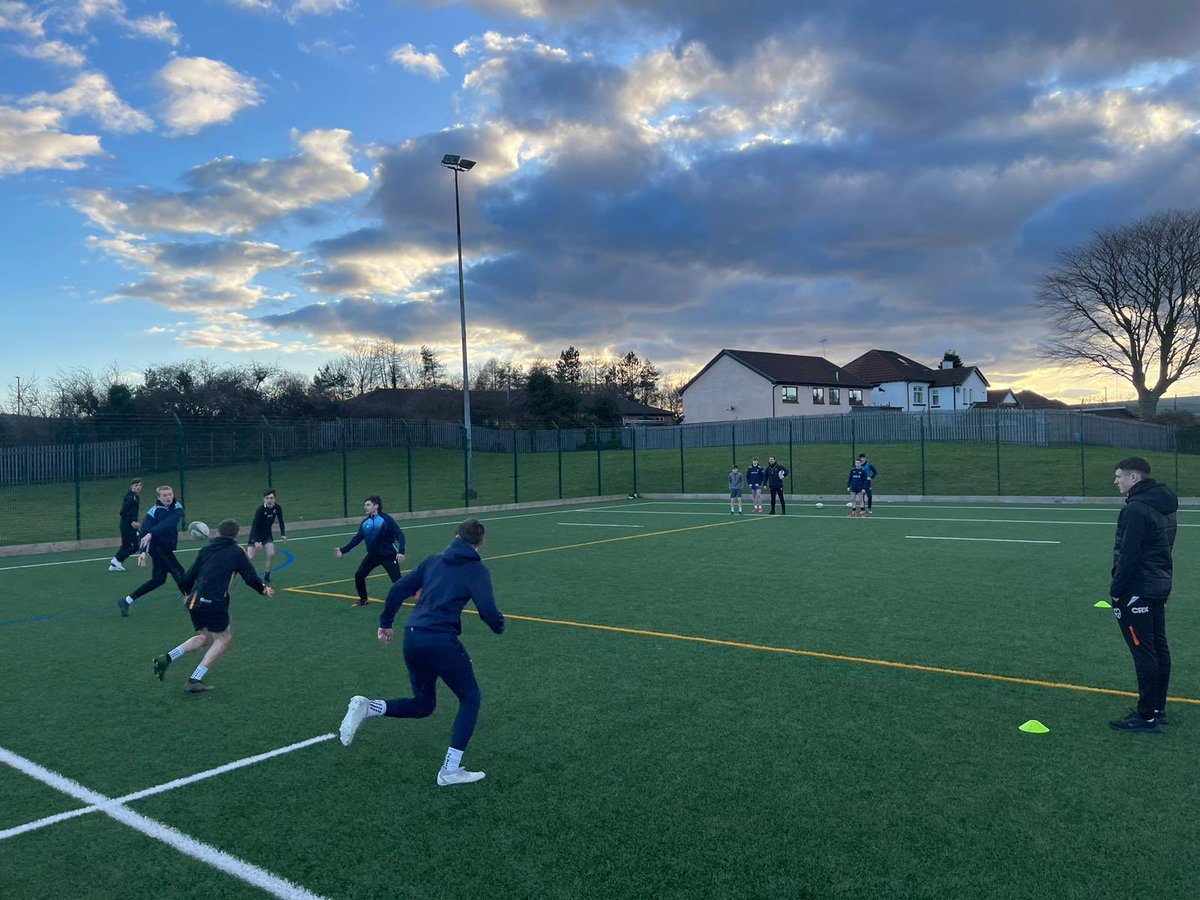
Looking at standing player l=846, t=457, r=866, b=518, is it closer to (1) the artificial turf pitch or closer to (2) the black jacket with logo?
(1) the artificial turf pitch

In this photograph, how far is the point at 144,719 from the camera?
6.92 metres

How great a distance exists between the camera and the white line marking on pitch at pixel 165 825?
427cm

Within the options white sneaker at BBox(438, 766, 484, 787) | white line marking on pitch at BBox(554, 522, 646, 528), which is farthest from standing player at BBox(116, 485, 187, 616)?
white line marking on pitch at BBox(554, 522, 646, 528)

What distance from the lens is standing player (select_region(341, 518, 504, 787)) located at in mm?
5453

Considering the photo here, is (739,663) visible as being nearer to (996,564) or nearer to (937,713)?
(937,713)

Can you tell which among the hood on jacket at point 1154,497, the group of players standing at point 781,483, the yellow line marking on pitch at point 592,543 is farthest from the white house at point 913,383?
the hood on jacket at point 1154,497

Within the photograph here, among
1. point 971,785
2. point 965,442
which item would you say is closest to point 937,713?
point 971,785

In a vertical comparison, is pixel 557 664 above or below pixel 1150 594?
below

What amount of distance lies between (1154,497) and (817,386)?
6198 cm

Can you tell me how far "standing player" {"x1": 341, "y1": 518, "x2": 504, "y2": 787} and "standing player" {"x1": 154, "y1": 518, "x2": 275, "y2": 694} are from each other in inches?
104

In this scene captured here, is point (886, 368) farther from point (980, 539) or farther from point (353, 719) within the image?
point (353, 719)

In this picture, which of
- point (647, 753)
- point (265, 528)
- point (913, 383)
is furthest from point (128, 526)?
point (913, 383)

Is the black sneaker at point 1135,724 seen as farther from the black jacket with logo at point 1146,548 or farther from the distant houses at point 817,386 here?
the distant houses at point 817,386

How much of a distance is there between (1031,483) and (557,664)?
31.8 meters
